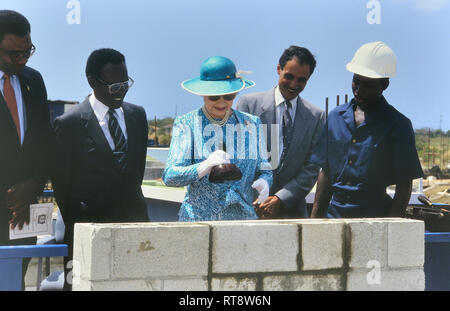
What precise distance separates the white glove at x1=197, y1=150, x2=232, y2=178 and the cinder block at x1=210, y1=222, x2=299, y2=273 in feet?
1.40

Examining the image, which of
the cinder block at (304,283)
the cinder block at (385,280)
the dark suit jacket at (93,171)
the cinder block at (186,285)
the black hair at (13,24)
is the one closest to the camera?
the cinder block at (186,285)

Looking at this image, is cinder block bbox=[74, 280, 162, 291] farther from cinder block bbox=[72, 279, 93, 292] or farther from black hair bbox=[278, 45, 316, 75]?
black hair bbox=[278, 45, 316, 75]

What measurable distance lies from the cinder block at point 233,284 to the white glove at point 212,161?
69 centimetres

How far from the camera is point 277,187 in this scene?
167 inches

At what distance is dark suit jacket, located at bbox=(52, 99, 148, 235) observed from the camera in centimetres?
374

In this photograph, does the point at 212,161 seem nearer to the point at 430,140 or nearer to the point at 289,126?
the point at 289,126

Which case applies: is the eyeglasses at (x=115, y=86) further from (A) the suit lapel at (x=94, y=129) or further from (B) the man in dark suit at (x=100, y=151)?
(A) the suit lapel at (x=94, y=129)

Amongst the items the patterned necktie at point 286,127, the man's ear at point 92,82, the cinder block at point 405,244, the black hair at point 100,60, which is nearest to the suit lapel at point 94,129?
the man's ear at point 92,82

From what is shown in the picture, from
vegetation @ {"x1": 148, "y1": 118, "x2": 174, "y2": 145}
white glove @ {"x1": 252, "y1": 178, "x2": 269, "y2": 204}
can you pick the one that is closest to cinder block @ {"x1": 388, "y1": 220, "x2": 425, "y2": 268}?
white glove @ {"x1": 252, "y1": 178, "x2": 269, "y2": 204}

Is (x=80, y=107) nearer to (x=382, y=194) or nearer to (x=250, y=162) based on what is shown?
(x=250, y=162)

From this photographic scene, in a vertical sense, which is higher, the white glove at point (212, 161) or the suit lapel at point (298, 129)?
the suit lapel at point (298, 129)

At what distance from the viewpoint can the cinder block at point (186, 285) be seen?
10.5 feet

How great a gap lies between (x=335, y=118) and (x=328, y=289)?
1.37 m
